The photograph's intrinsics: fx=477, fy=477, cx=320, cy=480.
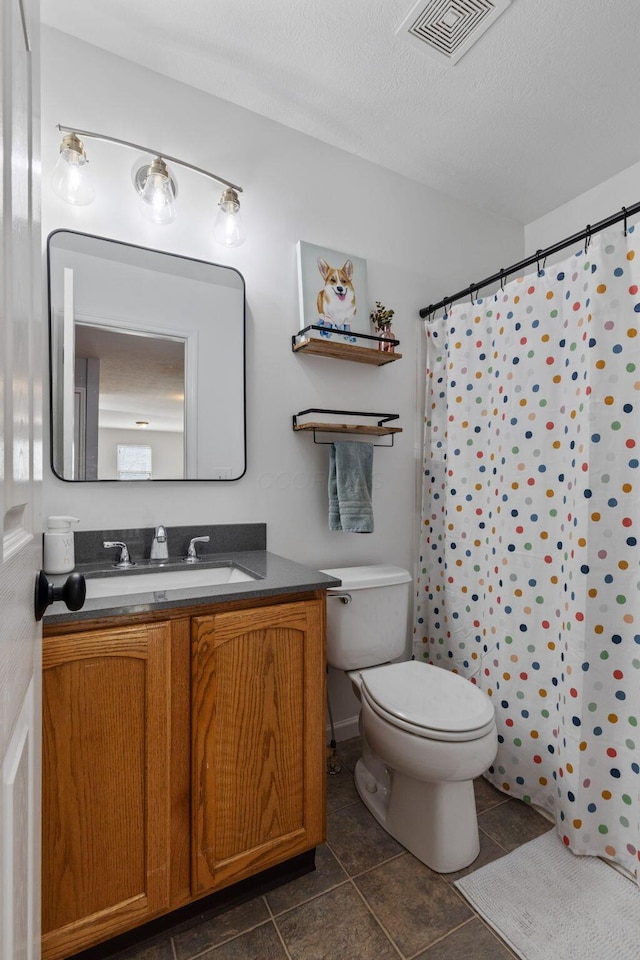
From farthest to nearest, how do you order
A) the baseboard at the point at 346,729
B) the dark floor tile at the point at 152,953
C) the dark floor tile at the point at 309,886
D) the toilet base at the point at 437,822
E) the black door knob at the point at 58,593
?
the baseboard at the point at 346,729 → the toilet base at the point at 437,822 → the dark floor tile at the point at 309,886 → the dark floor tile at the point at 152,953 → the black door knob at the point at 58,593

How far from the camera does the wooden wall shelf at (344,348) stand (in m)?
1.87

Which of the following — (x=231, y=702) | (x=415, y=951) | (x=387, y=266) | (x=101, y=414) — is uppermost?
(x=387, y=266)

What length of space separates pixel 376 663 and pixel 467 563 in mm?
563

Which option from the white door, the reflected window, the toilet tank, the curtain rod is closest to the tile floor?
the toilet tank

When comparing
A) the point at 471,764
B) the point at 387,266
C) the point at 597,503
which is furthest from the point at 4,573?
the point at 387,266

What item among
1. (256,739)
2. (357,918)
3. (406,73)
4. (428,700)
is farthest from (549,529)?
(406,73)

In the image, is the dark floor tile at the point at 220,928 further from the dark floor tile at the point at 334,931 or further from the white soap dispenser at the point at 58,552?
the white soap dispenser at the point at 58,552

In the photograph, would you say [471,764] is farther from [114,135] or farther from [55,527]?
[114,135]

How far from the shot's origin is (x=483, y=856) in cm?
148

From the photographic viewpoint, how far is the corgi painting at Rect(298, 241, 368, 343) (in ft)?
6.36

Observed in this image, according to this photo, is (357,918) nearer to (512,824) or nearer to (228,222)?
(512,824)

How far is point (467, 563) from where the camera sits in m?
2.01

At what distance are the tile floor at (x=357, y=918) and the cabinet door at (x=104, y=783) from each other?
20cm

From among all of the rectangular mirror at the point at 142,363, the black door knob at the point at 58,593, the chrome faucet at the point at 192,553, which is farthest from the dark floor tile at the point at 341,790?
the black door knob at the point at 58,593
